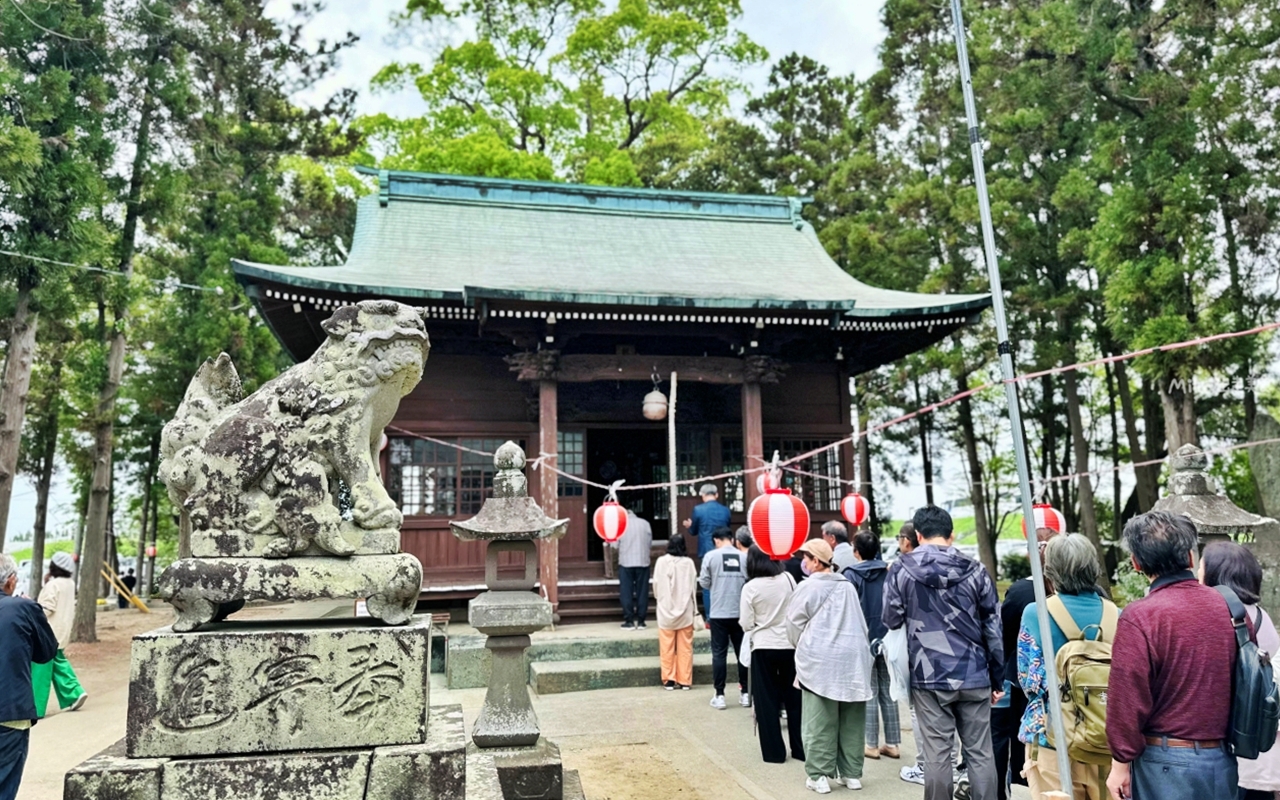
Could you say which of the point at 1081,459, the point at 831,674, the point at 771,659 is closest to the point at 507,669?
the point at 771,659

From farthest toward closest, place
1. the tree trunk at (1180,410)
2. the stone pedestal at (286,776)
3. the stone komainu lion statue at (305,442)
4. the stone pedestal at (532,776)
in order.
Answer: the tree trunk at (1180,410)
the stone pedestal at (532,776)
the stone komainu lion statue at (305,442)
the stone pedestal at (286,776)

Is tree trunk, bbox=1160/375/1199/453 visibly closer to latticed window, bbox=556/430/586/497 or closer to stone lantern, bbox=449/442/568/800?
latticed window, bbox=556/430/586/497

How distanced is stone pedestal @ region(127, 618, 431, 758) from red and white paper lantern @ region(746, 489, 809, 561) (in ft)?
15.1

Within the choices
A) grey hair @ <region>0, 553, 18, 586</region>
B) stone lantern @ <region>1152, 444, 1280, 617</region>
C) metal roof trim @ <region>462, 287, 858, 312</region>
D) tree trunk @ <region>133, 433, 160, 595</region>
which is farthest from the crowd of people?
tree trunk @ <region>133, 433, 160, 595</region>

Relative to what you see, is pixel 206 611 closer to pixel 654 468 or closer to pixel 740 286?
pixel 740 286

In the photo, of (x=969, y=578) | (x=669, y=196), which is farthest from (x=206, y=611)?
(x=669, y=196)

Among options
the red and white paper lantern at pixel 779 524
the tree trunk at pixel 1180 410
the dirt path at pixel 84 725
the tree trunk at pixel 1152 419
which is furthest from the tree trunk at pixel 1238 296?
the dirt path at pixel 84 725

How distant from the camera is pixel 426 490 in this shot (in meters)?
11.0

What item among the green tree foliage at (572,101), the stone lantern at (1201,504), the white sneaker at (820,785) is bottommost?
the white sneaker at (820,785)

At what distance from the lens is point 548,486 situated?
1044 cm

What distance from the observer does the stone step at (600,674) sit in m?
8.23

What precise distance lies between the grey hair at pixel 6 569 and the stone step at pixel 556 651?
4906 mm

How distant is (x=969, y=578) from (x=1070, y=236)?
11.9m

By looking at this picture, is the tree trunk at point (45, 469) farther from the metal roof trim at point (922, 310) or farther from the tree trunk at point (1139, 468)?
the tree trunk at point (1139, 468)
